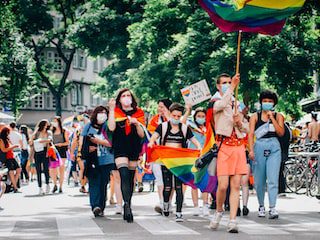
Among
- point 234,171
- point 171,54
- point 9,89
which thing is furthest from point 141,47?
point 234,171

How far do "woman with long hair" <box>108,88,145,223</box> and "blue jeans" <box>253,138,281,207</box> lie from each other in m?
1.84

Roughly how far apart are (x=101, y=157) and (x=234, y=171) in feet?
11.2

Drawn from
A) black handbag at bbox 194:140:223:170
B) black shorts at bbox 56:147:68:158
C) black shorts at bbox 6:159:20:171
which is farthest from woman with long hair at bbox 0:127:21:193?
black handbag at bbox 194:140:223:170

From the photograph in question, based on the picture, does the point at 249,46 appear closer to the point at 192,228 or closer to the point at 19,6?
the point at 192,228

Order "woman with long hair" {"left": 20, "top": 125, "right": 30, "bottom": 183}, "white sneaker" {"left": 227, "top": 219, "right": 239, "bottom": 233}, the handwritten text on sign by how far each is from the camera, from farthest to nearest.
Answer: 1. "woman with long hair" {"left": 20, "top": 125, "right": 30, "bottom": 183}
2. the handwritten text on sign
3. "white sneaker" {"left": 227, "top": 219, "right": 239, "bottom": 233}

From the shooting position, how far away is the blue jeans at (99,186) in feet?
44.4

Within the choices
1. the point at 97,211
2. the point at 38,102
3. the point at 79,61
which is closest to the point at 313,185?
the point at 97,211

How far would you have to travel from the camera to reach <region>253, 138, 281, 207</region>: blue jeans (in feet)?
43.6

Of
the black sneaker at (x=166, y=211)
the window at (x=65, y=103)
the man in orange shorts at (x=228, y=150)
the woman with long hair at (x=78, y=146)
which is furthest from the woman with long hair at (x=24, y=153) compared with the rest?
the window at (x=65, y=103)

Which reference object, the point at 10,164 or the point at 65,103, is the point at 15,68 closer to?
the point at 65,103

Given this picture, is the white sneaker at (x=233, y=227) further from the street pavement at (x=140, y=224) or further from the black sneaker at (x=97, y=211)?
the black sneaker at (x=97, y=211)

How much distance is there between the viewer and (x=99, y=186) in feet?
44.9

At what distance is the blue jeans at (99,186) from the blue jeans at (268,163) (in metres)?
2.29

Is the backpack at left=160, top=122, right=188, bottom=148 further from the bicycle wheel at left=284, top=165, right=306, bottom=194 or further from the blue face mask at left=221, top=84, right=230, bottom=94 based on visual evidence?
the bicycle wheel at left=284, top=165, right=306, bottom=194
